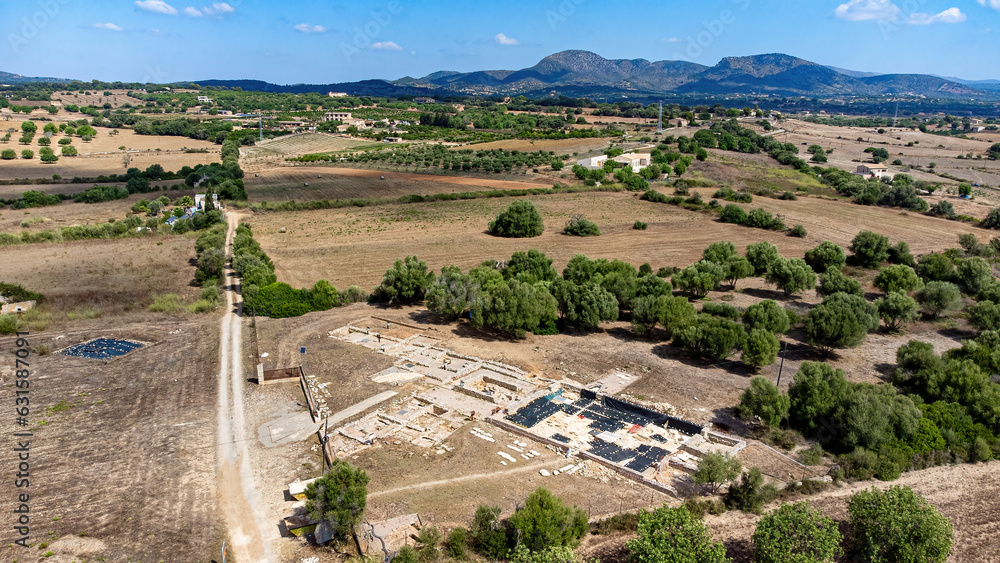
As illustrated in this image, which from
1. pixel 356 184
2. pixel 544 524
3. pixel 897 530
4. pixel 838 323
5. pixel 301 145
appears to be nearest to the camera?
pixel 897 530

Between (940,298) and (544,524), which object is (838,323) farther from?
(544,524)

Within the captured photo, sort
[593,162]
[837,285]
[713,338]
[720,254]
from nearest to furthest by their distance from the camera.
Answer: [713,338] < [837,285] < [720,254] < [593,162]

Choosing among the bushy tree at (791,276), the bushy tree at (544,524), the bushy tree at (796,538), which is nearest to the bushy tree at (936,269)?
the bushy tree at (791,276)

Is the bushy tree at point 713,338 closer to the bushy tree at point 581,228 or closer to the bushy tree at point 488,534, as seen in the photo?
the bushy tree at point 488,534

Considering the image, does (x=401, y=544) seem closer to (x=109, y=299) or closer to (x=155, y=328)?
(x=155, y=328)

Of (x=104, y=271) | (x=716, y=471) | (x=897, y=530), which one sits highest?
(x=104, y=271)

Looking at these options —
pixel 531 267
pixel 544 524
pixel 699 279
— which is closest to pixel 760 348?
pixel 699 279

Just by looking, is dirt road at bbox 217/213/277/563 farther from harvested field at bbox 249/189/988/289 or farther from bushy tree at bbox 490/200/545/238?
bushy tree at bbox 490/200/545/238
